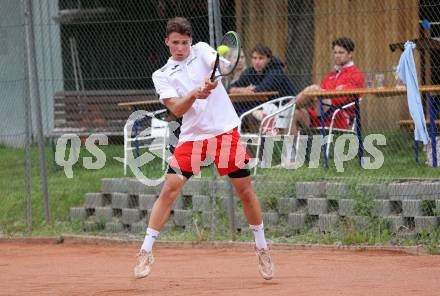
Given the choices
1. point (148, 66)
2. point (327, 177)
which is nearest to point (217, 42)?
point (327, 177)

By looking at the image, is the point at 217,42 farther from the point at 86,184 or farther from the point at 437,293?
the point at 437,293

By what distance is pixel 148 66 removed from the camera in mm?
13336

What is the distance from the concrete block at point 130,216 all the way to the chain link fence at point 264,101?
0.02 metres

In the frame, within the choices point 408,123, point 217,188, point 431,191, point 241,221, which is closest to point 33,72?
point 217,188

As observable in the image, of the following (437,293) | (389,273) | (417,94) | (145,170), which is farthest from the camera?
(145,170)

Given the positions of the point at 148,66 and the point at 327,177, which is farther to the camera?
the point at 148,66

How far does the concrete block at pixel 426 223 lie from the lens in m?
10.2

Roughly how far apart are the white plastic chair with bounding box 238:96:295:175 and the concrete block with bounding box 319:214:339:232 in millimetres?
1231

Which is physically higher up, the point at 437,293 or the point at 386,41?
the point at 386,41

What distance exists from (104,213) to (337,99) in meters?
3.03

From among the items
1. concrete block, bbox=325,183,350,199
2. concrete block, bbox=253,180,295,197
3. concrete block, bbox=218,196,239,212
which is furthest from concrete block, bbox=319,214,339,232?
concrete block, bbox=218,196,239,212

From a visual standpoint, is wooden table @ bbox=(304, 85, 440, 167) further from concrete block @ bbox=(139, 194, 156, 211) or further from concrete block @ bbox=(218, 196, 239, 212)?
concrete block @ bbox=(139, 194, 156, 211)

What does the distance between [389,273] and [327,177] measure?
2.52m

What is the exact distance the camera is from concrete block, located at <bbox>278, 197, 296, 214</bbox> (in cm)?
1127
